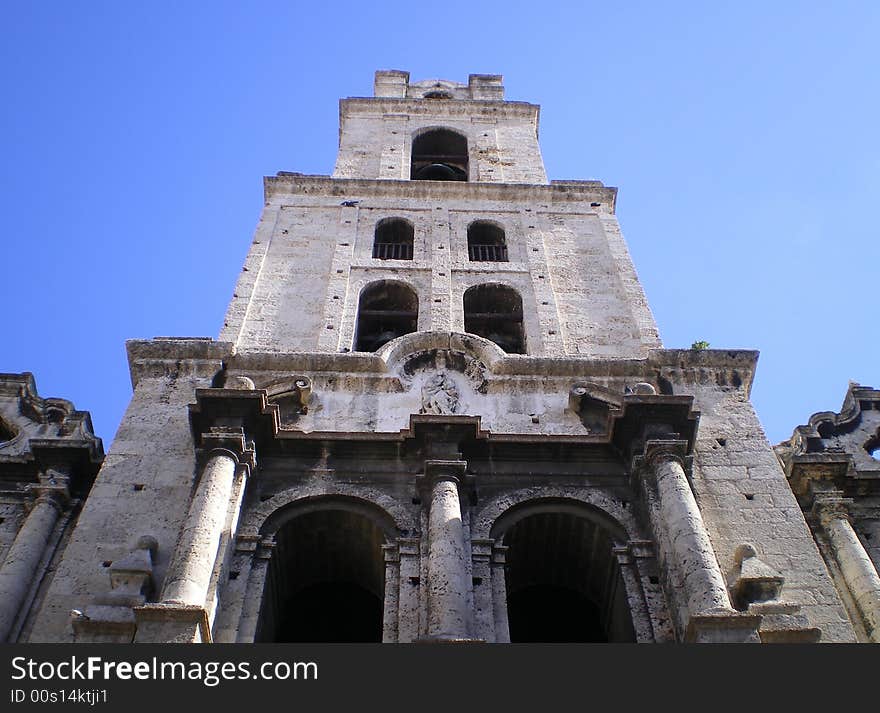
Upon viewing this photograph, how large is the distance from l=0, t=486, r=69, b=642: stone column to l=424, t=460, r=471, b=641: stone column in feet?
18.1

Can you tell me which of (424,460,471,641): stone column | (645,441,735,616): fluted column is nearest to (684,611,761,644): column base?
(645,441,735,616): fluted column

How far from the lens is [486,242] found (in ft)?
88.5

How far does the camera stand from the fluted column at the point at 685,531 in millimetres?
13844

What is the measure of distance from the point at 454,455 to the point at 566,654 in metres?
6.31

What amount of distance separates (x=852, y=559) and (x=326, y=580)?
Result: 25.1 ft

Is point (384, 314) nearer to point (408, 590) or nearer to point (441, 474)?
point (441, 474)

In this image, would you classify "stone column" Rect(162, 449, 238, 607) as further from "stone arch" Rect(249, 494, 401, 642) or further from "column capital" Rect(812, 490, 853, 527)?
"column capital" Rect(812, 490, 853, 527)

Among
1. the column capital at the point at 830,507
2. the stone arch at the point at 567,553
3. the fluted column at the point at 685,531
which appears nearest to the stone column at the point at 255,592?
the stone arch at the point at 567,553

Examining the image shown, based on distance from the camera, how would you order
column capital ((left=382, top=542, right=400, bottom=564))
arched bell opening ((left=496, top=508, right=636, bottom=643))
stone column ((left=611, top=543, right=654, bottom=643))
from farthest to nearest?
arched bell opening ((left=496, top=508, right=636, bottom=643)) → column capital ((left=382, top=542, right=400, bottom=564)) → stone column ((left=611, top=543, right=654, bottom=643))

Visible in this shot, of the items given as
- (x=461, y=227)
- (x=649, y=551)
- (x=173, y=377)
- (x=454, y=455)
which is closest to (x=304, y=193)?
(x=461, y=227)

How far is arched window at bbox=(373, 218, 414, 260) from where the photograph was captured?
2598 centimetres

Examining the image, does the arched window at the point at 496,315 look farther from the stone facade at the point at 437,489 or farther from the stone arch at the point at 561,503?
the stone arch at the point at 561,503

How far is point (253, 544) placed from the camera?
50.9 feet

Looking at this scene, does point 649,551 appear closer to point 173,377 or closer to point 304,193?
point 173,377
